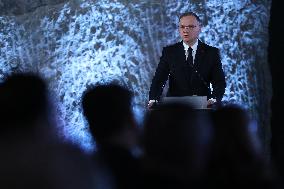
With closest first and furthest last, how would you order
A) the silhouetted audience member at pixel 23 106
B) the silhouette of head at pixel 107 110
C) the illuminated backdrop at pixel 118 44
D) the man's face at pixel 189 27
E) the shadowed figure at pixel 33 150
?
the shadowed figure at pixel 33 150
the silhouetted audience member at pixel 23 106
the silhouette of head at pixel 107 110
the man's face at pixel 189 27
the illuminated backdrop at pixel 118 44

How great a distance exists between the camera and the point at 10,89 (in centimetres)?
117

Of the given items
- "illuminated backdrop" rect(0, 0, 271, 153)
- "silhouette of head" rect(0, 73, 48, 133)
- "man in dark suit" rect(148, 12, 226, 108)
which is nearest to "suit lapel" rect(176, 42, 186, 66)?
"man in dark suit" rect(148, 12, 226, 108)

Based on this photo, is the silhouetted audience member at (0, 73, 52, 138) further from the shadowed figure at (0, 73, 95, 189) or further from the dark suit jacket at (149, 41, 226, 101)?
the dark suit jacket at (149, 41, 226, 101)

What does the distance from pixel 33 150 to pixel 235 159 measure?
16.5 inches

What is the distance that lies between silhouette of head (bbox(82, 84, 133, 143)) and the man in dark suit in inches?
41.7

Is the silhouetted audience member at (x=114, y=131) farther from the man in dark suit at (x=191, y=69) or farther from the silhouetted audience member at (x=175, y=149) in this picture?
the man in dark suit at (x=191, y=69)

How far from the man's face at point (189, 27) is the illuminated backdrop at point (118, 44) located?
1028 millimetres

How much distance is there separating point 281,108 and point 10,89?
8.03 feet

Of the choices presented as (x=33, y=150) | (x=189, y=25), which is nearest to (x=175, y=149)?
(x=33, y=150)

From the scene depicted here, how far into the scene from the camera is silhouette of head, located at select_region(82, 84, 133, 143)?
1.30 meters

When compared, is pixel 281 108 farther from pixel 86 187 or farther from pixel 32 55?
pixel 86 187

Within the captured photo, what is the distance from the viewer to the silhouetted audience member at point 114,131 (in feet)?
3.74

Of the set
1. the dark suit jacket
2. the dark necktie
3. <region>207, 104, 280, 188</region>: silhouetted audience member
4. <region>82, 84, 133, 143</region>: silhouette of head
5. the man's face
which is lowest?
<region>207, 104, 280, 188</region>: silhouetted audience member

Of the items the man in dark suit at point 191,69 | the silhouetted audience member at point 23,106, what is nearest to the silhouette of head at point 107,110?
the silhouetted audience member at point 23,106
